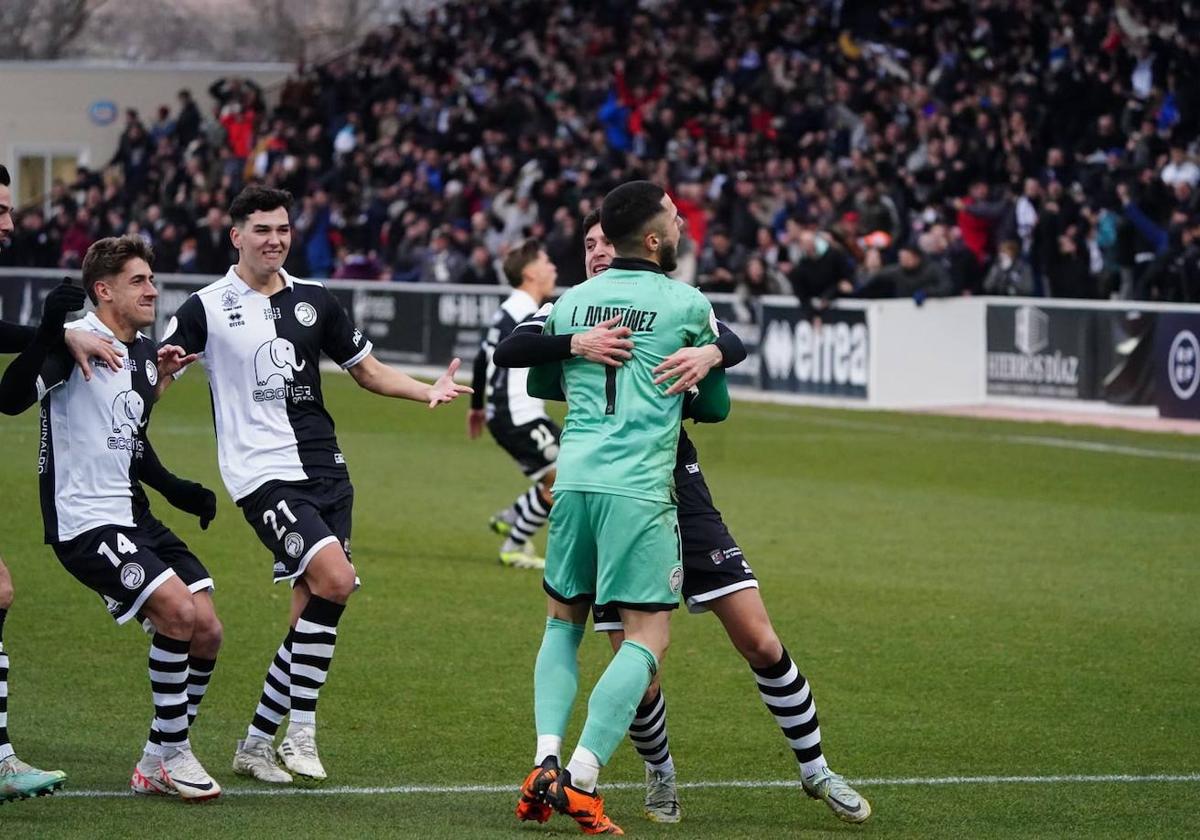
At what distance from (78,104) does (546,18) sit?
1277 cm

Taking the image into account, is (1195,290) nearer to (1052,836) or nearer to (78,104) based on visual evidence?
(1052,836)

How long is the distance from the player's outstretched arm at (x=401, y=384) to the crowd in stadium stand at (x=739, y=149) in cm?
1553

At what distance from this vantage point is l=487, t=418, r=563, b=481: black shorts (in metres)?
12.1

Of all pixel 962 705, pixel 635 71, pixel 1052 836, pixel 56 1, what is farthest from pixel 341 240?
pixel 56 1

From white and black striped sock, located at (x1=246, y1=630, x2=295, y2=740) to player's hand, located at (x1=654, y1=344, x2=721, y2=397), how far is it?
1.94 meters

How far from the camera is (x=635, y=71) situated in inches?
1281

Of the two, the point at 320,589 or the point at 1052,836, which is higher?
the point at 320,589

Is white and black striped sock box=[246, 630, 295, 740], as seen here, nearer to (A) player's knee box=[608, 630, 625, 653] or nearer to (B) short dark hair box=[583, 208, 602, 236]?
(A) player's knee box=[608, 630, 625, 653]

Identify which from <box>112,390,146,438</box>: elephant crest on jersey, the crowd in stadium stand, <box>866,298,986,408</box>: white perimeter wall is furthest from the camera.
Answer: the crowd in stadium stand

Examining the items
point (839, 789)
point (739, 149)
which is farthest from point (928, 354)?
point (839, 789)

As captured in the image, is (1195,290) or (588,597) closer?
(588,597)

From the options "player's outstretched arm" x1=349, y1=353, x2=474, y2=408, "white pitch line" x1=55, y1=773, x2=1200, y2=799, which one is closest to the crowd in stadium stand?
"white pitch line" x1=55, y1=773, x2=1200, y2=799

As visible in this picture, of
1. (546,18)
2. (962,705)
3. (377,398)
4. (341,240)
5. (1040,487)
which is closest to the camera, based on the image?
(962,705)

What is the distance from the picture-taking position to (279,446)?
22.9 feet
